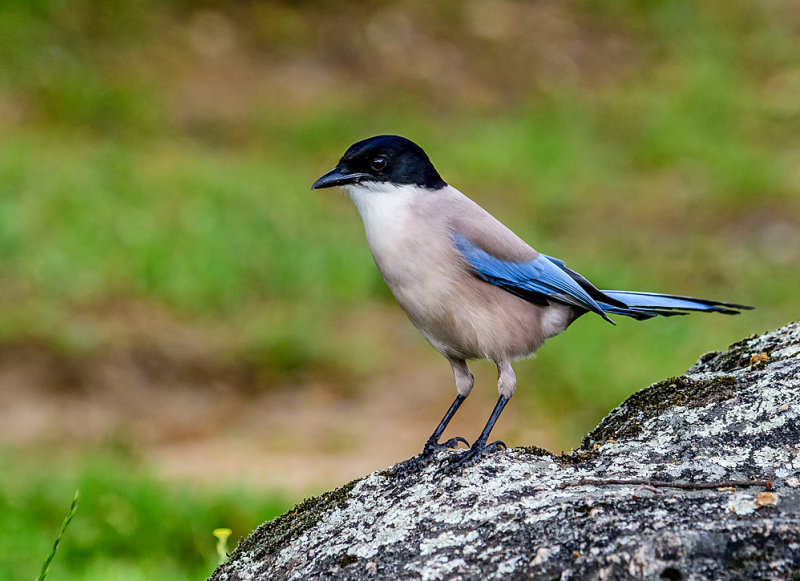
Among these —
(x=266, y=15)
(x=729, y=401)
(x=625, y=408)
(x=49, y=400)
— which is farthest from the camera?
(x=266, y=15)

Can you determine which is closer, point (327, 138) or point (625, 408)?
point (625, 408)

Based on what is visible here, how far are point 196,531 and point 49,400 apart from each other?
2.49 metres

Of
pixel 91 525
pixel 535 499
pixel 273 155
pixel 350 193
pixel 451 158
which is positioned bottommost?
pixel 535 499

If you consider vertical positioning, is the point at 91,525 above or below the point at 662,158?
below

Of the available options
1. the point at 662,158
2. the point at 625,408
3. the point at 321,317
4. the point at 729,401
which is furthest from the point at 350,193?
the point at 662,158

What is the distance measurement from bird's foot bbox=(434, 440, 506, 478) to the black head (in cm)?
114

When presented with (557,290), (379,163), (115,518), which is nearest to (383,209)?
(379,163)

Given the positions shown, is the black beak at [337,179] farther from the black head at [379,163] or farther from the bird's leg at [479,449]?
the bird's leg at [479,449]

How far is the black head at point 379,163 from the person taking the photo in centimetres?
400

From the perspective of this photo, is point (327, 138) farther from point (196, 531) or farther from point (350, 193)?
point (350, 193)

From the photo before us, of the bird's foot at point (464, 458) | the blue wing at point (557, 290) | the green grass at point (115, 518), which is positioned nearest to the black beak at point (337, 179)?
the blue wing at point (557, 290)

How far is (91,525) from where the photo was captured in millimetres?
6305

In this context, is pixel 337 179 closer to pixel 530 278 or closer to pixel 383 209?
pixel 383 209

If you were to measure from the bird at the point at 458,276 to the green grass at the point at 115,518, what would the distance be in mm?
2453
